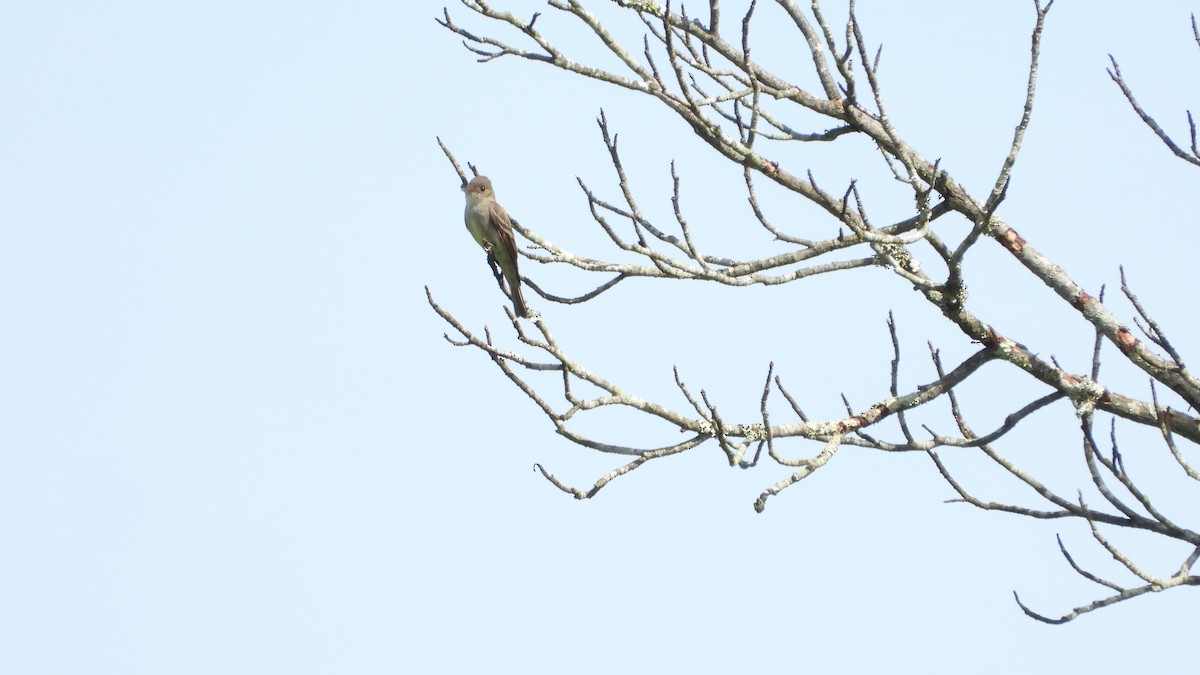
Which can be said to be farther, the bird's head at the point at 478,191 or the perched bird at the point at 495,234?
the bird's head at the point at 478,191

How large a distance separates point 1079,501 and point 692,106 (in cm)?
211

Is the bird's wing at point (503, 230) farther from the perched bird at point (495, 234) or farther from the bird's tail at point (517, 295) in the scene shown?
the bird's tail at point (517, 295)

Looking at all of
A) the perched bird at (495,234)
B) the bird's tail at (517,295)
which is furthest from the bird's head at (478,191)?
the bird's tail at (517,295)

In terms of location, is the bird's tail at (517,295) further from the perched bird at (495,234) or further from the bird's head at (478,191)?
the bird's head at (478,191)

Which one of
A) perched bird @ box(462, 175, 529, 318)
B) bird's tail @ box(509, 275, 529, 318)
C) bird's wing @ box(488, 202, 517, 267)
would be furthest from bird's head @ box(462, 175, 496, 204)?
bird's tail @ box(509, 275, 529, 318)

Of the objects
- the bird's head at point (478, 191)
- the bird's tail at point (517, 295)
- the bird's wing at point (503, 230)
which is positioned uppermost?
the bird's head at point (478, 191)

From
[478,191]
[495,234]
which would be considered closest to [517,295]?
[495,234]

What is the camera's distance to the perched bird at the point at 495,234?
8.44 m

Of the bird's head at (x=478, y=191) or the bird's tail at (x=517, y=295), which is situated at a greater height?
the bird's head at (x=478, y=191)

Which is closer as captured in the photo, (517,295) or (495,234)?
(495,234)

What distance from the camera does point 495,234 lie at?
8453mm

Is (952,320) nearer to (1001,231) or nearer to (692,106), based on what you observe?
(1001,231)

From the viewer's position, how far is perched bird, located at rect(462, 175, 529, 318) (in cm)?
844

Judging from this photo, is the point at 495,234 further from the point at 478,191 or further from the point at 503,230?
the point at 478,191
